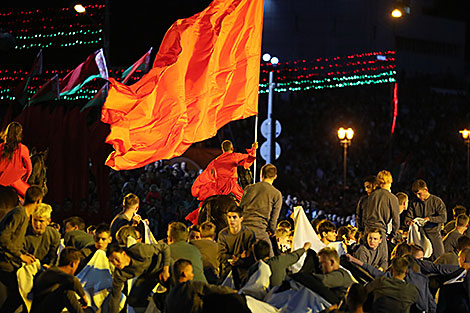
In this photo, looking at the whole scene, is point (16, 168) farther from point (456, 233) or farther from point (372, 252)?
point (456, 233)

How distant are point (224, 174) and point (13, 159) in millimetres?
3287

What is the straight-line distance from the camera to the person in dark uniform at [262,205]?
12602 millimetres

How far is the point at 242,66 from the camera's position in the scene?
15.1m

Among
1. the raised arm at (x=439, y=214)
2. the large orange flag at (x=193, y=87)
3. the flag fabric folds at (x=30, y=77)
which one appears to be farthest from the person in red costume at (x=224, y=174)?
the flag fabric folds at (x=30, y=77)

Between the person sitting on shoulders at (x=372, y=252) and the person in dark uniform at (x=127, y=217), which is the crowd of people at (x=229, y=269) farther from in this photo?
the person in dark uniform at (x=127, y=217)

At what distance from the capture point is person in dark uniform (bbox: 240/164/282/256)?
12.6m

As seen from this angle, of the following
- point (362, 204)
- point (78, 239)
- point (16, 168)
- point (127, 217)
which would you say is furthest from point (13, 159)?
point (362, 204)

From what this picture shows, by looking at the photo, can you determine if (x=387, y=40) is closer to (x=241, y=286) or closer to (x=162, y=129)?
(x=162, y=129)

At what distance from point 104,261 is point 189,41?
4786mm

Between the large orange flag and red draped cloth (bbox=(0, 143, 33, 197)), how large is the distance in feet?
5.86

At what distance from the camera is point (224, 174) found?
14836 mm

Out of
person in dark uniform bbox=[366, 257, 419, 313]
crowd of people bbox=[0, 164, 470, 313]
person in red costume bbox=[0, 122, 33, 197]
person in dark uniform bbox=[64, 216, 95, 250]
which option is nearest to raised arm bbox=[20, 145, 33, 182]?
person in red costume bbox=[0, 122, 33, 197]

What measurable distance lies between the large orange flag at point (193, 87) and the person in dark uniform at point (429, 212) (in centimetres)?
290

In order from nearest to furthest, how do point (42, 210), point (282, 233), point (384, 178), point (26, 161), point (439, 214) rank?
point (42, 210)
point (384, 178)
point (282, 233)
point (439, 214)
point (26, 161)
